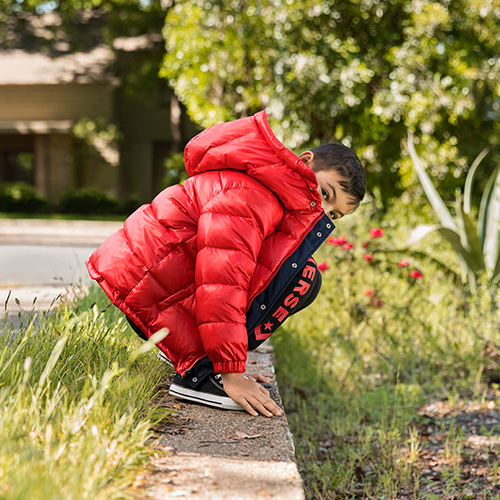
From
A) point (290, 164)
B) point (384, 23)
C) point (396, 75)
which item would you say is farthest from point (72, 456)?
point (384, 23)

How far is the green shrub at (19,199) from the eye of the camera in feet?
54.3

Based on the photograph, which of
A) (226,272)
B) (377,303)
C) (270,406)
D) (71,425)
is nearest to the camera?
(71,425)

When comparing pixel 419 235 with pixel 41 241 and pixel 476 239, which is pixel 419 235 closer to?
pixel 476 239

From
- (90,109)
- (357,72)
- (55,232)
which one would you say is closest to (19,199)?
(90,109)

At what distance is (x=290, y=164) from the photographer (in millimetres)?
2244

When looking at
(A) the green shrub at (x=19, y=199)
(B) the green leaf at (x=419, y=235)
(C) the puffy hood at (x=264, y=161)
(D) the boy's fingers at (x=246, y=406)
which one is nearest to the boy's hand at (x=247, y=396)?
(D) the boy's fingers at (x=246, y=406)

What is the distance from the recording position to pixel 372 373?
3973mm

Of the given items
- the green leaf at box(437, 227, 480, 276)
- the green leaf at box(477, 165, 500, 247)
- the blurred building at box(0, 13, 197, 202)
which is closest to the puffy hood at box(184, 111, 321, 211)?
the green leaf at box(437, 227, 480, 276)

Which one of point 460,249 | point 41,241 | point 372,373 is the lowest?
point 41,241

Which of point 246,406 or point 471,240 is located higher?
point 246,406

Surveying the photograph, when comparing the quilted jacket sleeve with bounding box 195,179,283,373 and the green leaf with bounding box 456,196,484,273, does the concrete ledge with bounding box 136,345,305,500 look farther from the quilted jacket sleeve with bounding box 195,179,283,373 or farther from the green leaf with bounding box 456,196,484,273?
the green leaf with bounding box 456,196,484,273

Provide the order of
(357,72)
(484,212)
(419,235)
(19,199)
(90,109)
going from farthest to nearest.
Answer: (90,109), (19,199), (357,72), (484,212), (419,235)

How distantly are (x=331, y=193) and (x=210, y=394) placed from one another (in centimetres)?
89

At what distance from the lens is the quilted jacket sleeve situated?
209cm
